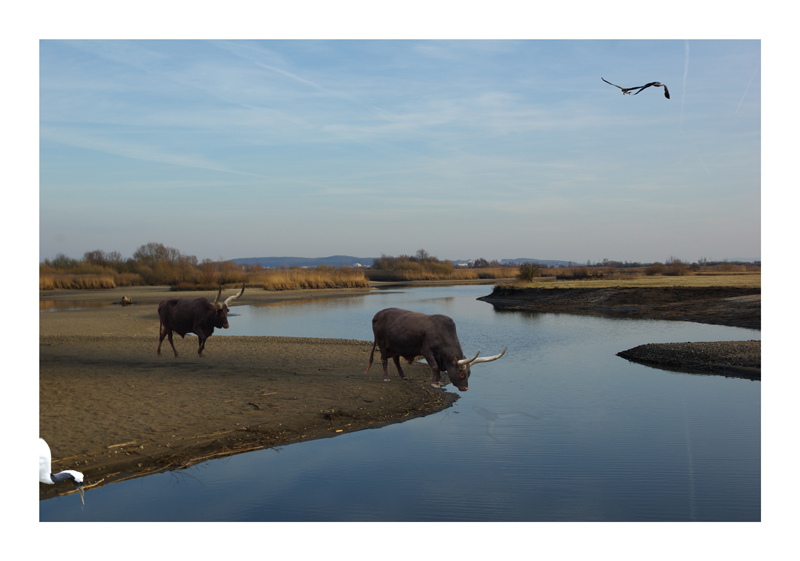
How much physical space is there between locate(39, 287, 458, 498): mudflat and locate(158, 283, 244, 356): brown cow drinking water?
0.83 m

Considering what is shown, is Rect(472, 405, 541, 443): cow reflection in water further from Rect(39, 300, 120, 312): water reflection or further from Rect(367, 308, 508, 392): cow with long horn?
Rect(39, 300, 120, 312): water reflection

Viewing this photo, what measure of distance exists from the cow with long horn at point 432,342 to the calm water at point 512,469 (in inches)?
32.4

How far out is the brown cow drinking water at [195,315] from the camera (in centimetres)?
1389

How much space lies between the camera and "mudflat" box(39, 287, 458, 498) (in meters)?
7.37

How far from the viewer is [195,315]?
14.1 meters

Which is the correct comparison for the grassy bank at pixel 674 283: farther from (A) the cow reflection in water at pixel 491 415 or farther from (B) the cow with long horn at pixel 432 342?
(B) the cow with long horn at pixel 432 342

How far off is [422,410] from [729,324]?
20919mm

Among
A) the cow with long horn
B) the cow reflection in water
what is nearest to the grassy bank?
the cow reflection in water

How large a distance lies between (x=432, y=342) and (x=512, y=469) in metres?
3.30

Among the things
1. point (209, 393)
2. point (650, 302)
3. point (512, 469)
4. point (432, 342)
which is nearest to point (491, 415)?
point (432, 342)

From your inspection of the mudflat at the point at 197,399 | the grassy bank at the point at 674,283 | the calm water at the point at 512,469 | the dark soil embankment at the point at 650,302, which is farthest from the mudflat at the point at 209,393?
the grassy bank at the point at 674,283

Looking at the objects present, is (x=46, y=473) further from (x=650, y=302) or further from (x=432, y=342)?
(x=650, y=302)
